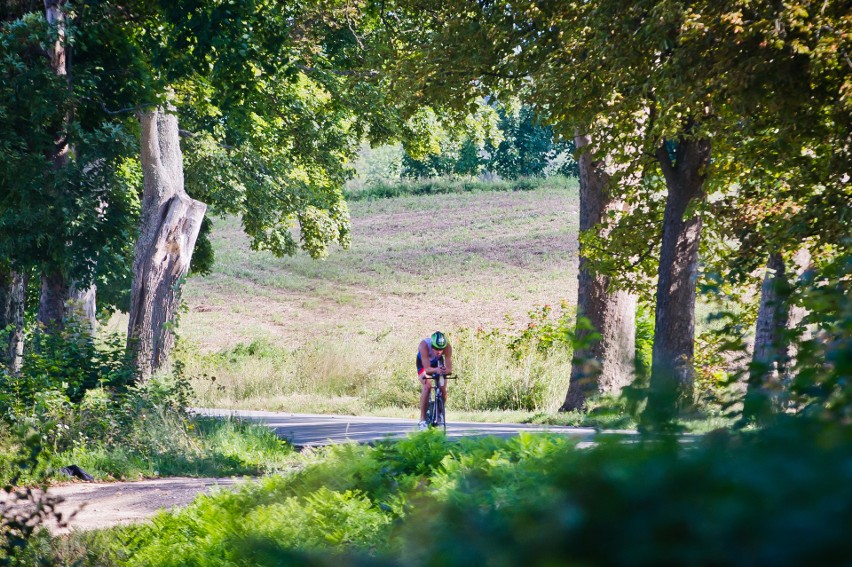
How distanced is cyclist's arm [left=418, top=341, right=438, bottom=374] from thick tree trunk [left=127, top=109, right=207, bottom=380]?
507cm

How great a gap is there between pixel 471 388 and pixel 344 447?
15.9 m

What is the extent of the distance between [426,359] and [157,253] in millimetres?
6099

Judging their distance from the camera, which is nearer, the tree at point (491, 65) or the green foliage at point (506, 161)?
the tree at point (491, 65)

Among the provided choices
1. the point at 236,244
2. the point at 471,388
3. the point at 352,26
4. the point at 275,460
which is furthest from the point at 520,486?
the point at 236,244

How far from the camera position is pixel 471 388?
23062 mm

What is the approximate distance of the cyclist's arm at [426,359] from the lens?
1426 centimetres

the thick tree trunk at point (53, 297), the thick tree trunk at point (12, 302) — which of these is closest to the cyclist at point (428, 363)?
the thick tree trunk at point (53, 297)

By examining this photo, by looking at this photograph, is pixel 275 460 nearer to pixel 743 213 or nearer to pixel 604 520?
pixel 743 213

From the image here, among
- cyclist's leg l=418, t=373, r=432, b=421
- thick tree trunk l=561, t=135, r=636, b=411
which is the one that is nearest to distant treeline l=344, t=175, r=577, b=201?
thick tree trunk l=561, t=135, r=636, b=411

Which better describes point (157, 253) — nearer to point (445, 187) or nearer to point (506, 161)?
point (445, 187)

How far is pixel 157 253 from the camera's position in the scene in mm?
17828

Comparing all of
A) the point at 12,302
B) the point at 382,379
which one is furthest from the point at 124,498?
the point at 382,379

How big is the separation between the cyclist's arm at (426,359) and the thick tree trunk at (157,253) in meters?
5.07

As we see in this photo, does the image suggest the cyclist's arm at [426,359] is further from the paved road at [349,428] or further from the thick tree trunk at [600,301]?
the thick tree trunk at [600,301]
